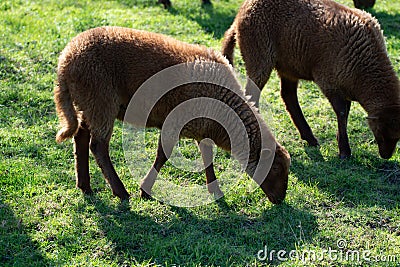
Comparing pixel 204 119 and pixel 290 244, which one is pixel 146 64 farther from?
pixel 290 244

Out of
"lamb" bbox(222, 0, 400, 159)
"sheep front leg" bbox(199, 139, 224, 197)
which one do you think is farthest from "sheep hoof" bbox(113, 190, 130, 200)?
"lamb" bbox(222, 0, 400, 159)

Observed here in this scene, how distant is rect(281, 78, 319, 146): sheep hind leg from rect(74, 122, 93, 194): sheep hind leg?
2.66 m

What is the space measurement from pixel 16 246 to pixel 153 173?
1.58 metres

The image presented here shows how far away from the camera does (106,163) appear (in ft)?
18.7

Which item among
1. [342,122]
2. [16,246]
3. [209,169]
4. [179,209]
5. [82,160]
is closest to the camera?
[16,246]

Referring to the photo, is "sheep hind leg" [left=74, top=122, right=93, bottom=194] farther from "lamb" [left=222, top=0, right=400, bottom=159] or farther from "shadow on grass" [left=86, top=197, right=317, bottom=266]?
"lamb" [left=222, top=0, right=400, bottom=159]

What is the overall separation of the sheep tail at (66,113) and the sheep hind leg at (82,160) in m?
0.22

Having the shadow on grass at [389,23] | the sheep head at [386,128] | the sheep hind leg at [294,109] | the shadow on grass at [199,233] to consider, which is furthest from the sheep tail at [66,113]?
the shadow on grass at [389,23]

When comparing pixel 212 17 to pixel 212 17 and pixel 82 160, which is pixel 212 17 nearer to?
pixel 212 17

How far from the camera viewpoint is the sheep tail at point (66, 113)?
5.51 metres

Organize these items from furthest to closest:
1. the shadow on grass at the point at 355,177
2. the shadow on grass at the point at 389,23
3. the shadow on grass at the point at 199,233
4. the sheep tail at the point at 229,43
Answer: the shadow on grass at the point at 389,23 → the sheep tail at the point at 229,43 → the shadow on grass at the point at 355,177 → the shadow on grass at the point at 199,233

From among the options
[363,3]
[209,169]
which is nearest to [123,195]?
[209,169]

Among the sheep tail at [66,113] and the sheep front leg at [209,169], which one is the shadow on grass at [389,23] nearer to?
the sheep front leg at [209,169]

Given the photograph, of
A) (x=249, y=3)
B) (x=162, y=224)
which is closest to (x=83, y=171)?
(x=162, y=224)
